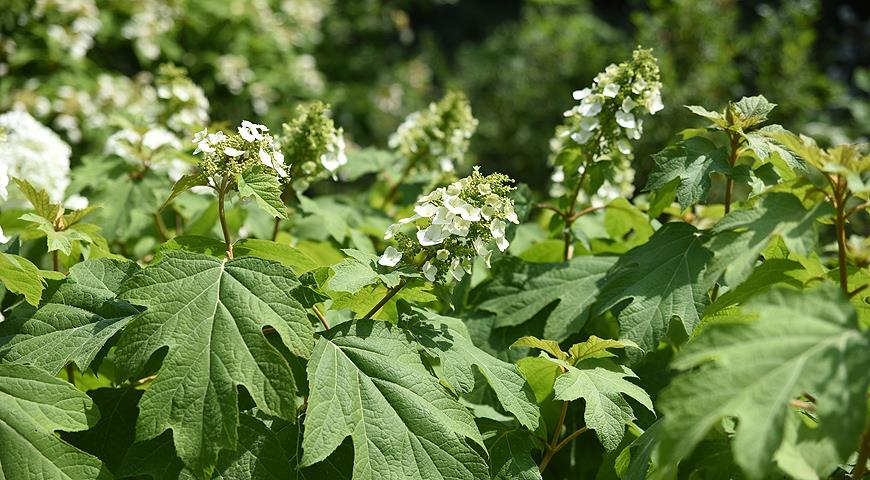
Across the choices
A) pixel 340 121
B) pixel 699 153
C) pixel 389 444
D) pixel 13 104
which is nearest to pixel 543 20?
pixel 340 121

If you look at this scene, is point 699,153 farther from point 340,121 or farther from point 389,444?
point 340,121

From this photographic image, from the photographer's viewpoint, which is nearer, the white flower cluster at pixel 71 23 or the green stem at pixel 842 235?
the green stem at pixel 842 235

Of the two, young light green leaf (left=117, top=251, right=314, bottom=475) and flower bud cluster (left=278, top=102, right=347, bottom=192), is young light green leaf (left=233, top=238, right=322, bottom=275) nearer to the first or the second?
young light green leaf (left=117, top=251, right=314, bottom=475)

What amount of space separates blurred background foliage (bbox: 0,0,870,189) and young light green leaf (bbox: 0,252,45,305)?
3.86 meters

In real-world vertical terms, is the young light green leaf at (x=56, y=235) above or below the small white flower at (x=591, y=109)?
below

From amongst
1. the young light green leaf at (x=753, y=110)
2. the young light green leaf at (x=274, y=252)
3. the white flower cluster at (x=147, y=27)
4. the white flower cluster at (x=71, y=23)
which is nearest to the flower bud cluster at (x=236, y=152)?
the young light green leaf at (x=274, y=252)

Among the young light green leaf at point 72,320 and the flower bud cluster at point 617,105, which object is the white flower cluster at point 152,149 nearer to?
the young light green leaf at point 72,320

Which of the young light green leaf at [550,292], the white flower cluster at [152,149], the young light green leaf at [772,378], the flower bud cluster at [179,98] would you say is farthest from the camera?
the flower bud cluster at [179,98]

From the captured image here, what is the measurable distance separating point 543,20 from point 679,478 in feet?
24.5

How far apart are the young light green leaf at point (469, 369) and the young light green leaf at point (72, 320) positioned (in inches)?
25.0

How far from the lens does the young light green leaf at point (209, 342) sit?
1513mm

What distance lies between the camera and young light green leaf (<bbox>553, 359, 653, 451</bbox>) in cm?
171

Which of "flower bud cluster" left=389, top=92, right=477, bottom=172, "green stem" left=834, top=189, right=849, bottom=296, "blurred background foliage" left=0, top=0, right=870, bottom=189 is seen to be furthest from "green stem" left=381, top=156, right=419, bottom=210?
"blurred background foliage" left=0, top=0, right=870, bottom=189

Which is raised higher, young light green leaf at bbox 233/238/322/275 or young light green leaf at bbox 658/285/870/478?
Result: young light green leaf at bbox 658/285/870/478
